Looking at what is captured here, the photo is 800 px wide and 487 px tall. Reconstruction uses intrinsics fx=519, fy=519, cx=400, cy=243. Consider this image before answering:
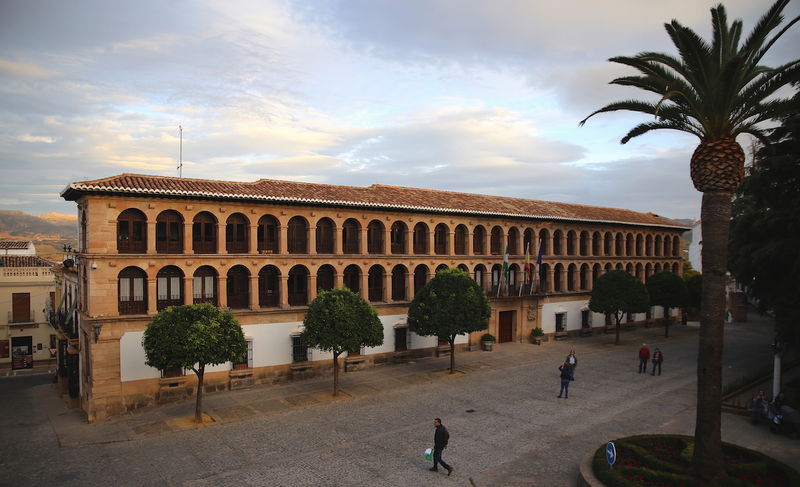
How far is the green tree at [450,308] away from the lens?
93.3 feet

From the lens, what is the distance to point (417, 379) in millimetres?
28078

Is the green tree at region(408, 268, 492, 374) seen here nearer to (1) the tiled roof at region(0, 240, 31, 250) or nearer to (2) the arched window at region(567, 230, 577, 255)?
(2) the arched window at region(567, 230, 577, 255)

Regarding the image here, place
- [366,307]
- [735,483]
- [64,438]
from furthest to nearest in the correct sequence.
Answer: [366,307] → [64,438] → [735,483]

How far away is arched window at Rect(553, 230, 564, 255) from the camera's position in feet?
139

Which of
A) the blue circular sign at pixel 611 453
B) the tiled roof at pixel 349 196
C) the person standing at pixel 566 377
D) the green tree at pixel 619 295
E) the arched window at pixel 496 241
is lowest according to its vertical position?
the person standing at pixel 566 377

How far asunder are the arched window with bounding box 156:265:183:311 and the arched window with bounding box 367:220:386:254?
36.3ft

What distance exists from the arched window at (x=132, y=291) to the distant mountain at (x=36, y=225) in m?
154

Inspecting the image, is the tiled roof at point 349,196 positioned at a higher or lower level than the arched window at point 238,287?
higher

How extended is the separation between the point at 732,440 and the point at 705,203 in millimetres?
9777

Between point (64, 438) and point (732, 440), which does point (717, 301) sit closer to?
point (732, 440)

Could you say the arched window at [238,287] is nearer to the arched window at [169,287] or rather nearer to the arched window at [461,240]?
the arched window at [169,287]

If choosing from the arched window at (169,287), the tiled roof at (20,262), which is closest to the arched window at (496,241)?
the arched window at (169,287)

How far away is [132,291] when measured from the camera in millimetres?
24375

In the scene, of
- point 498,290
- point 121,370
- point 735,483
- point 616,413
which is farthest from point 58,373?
point 735,483
